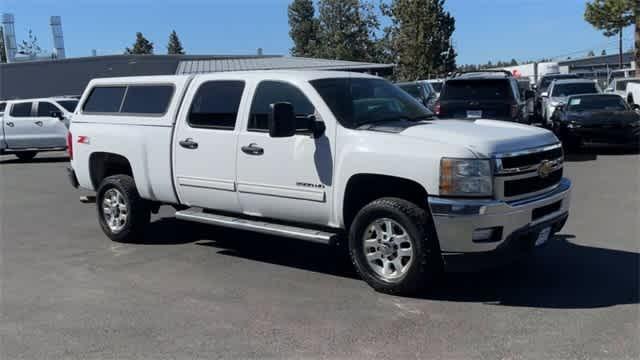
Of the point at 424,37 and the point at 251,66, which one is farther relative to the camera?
the point at 424,37

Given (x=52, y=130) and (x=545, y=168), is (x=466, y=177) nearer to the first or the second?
(x=545, y=168)

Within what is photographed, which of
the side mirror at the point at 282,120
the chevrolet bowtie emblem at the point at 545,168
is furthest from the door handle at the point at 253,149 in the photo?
the chevrolet bowtie emblem at the point at 545,168

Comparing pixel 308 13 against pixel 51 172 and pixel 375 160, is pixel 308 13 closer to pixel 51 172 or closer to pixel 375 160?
pixel 51 172

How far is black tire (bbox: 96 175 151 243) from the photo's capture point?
7887 millimetres

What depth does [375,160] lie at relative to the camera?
5.68 m

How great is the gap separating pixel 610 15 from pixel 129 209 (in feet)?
107

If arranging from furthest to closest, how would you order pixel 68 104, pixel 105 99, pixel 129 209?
pixel 68 104, pixel 105 99, pixel 129 209

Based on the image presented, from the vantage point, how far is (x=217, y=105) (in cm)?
696

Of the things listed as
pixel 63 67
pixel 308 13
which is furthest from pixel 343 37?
pixel 63 67

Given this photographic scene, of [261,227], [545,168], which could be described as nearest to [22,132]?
[261,227]

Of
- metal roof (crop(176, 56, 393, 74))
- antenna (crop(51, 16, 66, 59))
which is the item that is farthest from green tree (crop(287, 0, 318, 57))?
metal roof (crop(176, 56, 393, 74))

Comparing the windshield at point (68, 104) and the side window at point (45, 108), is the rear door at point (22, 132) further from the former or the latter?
the windshield at point (68, 104)

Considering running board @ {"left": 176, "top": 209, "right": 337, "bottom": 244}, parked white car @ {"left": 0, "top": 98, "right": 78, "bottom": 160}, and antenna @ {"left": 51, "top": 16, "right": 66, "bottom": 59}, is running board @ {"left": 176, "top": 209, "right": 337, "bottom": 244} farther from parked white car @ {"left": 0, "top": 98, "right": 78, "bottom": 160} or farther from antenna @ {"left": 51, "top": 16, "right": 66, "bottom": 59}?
antenna @ {"left": 51, "top": 16, "right": 66, "bottom": 59}

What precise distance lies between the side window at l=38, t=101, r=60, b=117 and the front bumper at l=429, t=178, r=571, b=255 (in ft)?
53.7
